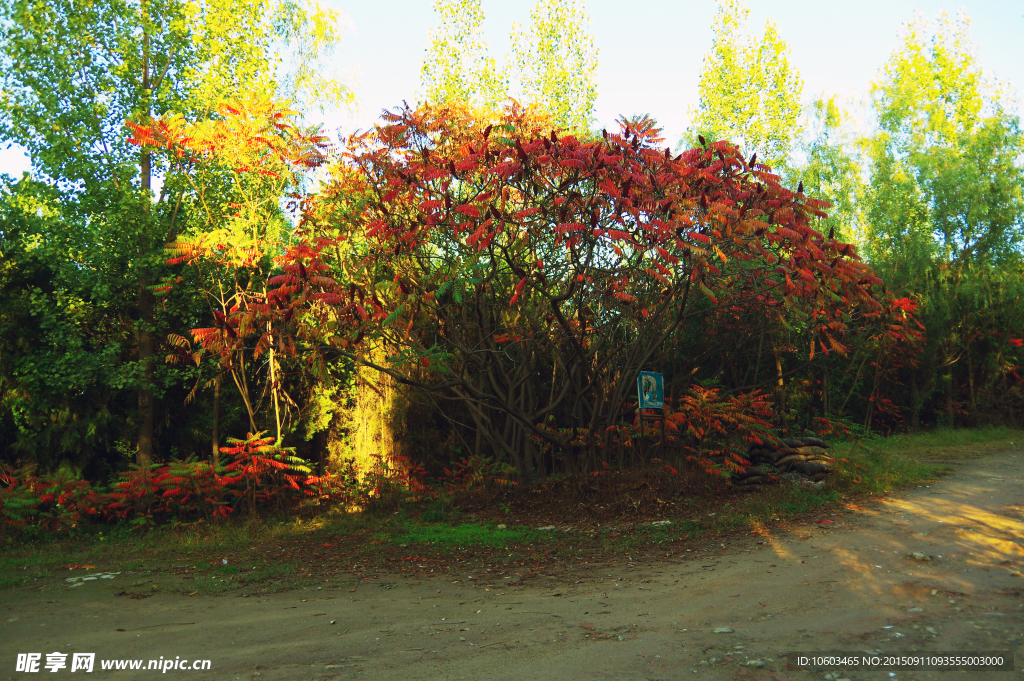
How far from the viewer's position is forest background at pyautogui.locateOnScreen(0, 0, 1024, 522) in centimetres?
721

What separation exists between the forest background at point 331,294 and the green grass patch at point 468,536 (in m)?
1.52

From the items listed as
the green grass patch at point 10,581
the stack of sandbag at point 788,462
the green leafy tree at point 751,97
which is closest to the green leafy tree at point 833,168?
the green leafy tree at point 751,97

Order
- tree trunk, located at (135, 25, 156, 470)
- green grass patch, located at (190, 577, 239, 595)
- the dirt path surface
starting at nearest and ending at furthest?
the dirt path surface → green grass patch, located at (190, 577, 239, 595) → tree trunk, located at (135, 25, 156, 470)

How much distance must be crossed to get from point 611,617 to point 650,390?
4556 millimetres

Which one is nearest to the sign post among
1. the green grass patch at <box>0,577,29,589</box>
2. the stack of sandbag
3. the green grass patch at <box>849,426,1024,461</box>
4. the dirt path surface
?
the stack of sandbag

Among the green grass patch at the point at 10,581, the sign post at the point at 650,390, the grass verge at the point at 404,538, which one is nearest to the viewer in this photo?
the green grass patch at the point at 10,581

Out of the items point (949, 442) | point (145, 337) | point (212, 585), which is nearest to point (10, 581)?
point (212, 585)

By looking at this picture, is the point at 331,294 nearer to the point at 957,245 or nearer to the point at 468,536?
the point at 468,536

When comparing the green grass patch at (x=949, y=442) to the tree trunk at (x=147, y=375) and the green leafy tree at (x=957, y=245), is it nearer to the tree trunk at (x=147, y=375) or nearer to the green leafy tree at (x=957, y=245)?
the green leafy tree at (x=957, y=245)

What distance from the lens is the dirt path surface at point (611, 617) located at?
3.76m

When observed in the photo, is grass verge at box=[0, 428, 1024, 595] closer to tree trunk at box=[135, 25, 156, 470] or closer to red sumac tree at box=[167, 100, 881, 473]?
tree trunk at box=[135, 25, 156, 470]

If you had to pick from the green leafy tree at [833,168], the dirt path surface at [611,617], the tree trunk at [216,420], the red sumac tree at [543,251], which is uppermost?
the green leafy tree at [833,168]

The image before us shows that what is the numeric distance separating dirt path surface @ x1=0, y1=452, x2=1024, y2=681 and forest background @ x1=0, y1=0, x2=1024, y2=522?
2.66 metres

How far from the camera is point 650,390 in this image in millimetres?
8781
